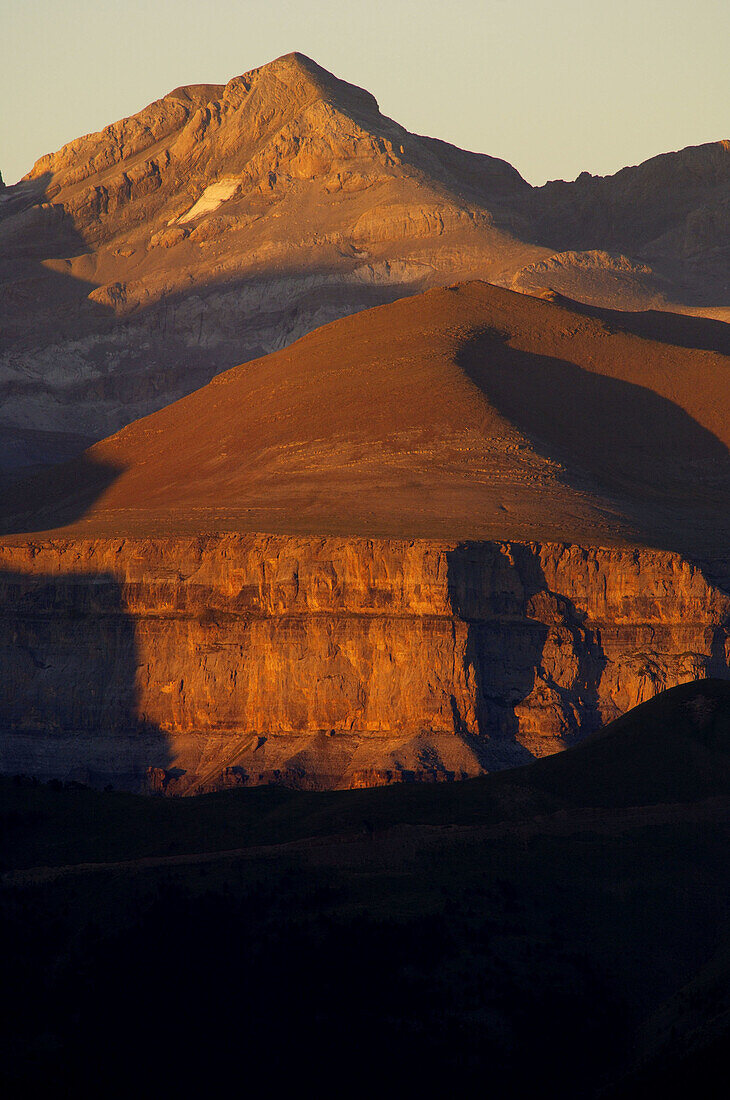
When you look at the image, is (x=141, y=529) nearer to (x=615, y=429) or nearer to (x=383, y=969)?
(x=615, y=429)

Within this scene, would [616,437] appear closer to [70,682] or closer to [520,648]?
[520,648]

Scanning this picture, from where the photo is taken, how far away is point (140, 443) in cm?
16175

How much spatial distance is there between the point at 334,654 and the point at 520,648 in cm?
996

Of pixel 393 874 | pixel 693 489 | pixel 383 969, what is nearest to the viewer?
pixel 383 969

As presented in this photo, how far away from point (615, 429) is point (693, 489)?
391 inches

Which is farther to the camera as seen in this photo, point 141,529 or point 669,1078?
point 141,529

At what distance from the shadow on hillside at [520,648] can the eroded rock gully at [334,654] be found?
0.11 m

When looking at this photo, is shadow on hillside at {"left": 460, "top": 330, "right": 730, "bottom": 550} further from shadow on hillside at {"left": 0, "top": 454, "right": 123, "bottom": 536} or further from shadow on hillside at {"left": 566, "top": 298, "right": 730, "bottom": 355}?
shadow on hillside at {"left": 0, "top": 454, "right": 123, "bottom": 536}

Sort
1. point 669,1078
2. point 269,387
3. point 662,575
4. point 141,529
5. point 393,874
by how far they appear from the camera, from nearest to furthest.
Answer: point 669,1078, point 393,874, point 662,575, point 141,529, point 269,387

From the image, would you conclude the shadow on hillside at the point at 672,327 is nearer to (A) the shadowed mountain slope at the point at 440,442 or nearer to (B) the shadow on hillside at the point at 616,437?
(A) the shadowed mountain slope at the point at 440,442

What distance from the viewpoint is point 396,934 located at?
5738 centimetres

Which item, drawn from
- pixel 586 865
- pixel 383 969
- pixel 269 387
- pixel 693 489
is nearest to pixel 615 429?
pixel 693 489

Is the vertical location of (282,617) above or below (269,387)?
below

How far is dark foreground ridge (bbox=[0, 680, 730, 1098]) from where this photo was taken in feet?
168
